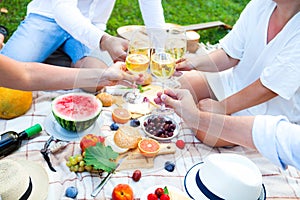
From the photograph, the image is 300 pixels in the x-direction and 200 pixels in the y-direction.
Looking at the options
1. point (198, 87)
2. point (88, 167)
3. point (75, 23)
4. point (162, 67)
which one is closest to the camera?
point (162, 67)

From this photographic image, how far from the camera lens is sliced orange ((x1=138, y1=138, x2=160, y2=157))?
5.83ft

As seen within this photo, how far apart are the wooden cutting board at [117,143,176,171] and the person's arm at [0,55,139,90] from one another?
387 mm

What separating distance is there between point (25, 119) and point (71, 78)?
484 millimetres

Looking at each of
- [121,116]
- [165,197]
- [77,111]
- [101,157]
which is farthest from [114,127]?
[165,197]

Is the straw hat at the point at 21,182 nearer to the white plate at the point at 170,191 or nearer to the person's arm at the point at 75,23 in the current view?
the white plate at the point at 170,191

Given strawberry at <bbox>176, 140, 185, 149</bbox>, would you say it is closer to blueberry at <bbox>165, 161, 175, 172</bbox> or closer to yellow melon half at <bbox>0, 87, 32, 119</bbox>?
blueberry at <bbox>165, 161, 175, 172</bbox>

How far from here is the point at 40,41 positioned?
281 centimetres

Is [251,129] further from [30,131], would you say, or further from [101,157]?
[30,131]

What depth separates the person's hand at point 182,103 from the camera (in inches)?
71.0

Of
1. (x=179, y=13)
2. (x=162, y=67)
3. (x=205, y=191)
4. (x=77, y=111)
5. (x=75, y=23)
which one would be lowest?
(x=179, y=13)

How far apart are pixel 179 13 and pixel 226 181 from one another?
3.06 m

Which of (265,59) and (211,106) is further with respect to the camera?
(265,59)

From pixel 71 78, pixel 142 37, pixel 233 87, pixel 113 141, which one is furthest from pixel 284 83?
pixel 71 78

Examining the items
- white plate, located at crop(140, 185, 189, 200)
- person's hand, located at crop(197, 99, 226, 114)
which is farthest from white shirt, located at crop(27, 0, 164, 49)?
white plate, located at crop(140, 185, 189, 200)
